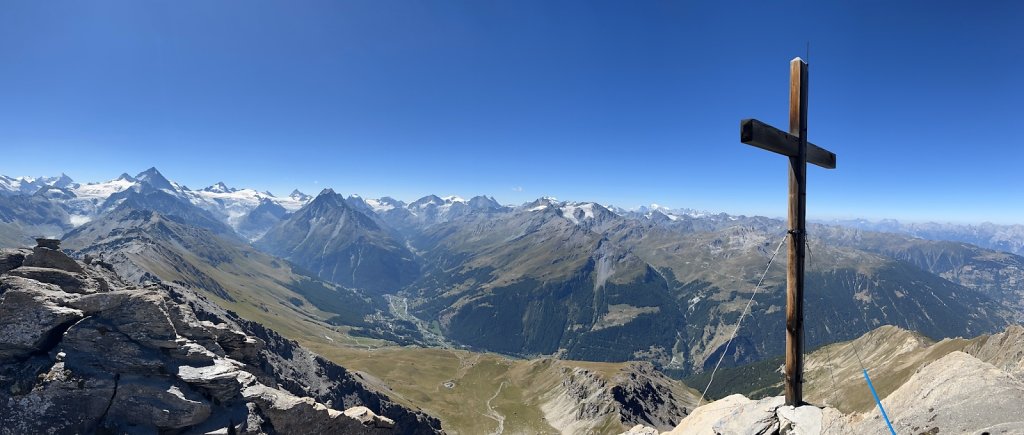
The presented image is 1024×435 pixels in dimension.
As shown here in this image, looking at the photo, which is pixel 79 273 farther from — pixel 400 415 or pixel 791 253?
pixel 400 415

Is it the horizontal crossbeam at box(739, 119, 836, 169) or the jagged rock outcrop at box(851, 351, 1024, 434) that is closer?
the horizontal crossbeam at box(739, 119, 836, 169)

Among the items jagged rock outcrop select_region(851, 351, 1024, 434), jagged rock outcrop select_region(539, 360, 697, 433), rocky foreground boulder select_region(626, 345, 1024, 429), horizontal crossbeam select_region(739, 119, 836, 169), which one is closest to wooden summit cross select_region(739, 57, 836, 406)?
horizontal crossbeam select_region(739, 119, 836, 169)

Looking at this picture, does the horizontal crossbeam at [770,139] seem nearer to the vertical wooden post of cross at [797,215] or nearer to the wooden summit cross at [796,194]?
the wooden summit cross at [796,194]

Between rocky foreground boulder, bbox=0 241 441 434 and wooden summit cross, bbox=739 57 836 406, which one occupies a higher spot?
wooden summit cross, bbox=739 57 836 406

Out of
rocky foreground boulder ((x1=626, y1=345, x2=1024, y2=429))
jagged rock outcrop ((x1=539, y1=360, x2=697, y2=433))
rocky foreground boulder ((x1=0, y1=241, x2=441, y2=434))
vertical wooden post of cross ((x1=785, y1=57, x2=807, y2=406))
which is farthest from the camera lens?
jagged rock outcrop ((x1=539, y1=360, x2=697, y2=433))

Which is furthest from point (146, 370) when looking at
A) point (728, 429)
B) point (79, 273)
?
point (728, 429)

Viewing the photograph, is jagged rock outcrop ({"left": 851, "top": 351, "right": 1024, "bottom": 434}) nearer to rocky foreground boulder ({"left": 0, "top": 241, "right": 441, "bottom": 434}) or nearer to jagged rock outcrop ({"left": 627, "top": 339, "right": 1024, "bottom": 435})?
jagged rock outcrop ({"left": 627, "top": 339, "right": 1024, "bottom": 435})

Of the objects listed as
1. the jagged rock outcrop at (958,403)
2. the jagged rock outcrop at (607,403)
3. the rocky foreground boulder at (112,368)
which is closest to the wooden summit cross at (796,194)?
the jagged rock outcrop at (958,403)

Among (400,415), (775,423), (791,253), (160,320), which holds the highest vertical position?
(791,253)
